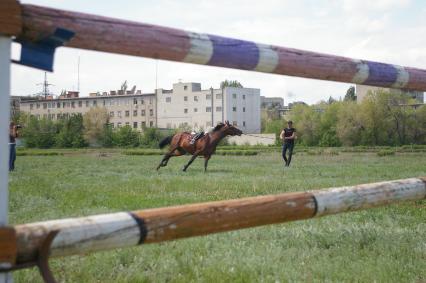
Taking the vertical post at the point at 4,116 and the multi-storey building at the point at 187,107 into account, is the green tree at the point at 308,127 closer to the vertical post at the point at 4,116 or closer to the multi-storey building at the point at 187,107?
the multi-storey building at the point at 187,107

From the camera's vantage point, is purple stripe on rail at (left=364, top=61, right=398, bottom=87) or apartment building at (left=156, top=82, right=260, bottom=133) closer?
purple stripe on rail at (left=364, top=61, right=398, bottom=87)

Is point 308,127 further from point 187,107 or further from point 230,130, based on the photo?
point 230,130

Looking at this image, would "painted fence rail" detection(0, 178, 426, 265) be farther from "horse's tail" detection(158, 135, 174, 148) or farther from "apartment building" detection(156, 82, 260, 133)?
"apartment building" detection(156, 82, 260, 133)

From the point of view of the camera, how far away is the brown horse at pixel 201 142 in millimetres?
20812

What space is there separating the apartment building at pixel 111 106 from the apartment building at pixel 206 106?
3613 millimetres

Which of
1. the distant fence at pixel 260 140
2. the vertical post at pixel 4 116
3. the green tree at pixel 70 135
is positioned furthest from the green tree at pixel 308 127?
the vertical post at pixel 4 116

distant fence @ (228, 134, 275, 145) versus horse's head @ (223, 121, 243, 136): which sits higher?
horse's head @ (223, 121, 243, 136)

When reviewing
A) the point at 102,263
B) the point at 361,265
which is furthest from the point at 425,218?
the point at 102,263

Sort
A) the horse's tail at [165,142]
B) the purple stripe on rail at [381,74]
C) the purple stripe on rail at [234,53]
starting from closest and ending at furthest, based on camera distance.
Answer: the purple stripe on rail at [234,53]
the purple stripe on rail at [381,74]
the horse's tail at [165,142]

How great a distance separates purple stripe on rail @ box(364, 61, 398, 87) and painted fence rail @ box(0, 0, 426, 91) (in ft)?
0.38

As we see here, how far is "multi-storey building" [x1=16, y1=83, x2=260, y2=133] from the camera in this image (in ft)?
410

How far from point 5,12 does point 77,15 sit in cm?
29

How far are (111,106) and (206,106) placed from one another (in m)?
26.5

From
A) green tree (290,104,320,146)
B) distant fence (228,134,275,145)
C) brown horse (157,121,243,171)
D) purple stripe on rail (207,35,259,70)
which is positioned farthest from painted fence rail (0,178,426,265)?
distant fence (228,134,275,145)
